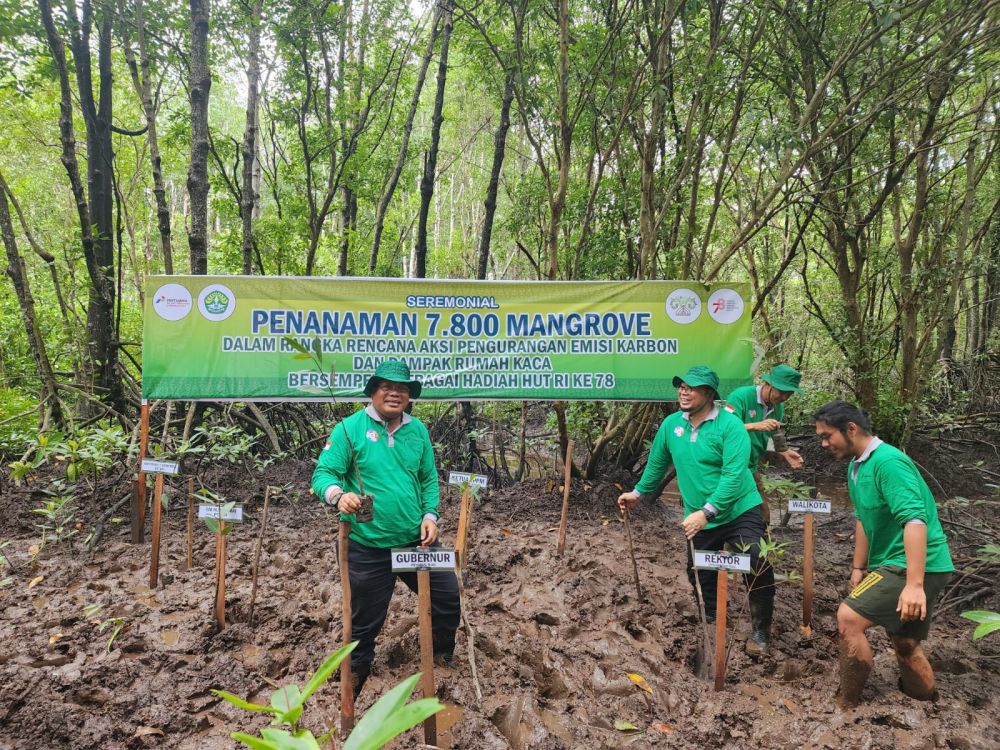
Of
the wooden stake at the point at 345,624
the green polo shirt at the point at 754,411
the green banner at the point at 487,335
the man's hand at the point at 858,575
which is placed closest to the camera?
the wooden stake at the point at 345,624

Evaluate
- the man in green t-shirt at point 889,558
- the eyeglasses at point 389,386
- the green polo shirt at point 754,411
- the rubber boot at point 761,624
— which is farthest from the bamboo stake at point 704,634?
the eyeglasses at point 389,386

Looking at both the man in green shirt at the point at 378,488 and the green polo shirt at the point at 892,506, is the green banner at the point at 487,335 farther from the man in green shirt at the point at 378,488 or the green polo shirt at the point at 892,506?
the green polo shirt at the point at 892,506

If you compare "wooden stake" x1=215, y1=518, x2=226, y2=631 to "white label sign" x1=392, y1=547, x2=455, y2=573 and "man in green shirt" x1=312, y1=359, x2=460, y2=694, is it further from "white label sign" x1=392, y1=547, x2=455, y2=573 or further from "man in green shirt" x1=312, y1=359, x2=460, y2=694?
"white label sign" x1=392, y1=547, x2=455, y2=573

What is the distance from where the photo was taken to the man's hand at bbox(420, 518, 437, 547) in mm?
2852

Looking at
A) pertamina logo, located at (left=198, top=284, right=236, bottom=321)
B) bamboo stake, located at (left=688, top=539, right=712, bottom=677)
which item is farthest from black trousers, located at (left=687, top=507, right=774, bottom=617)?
pertamina logo, located at (left=198, top=284, right=236, bottom=321)

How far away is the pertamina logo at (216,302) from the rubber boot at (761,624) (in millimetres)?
4480

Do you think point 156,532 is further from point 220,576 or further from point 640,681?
point 640,681

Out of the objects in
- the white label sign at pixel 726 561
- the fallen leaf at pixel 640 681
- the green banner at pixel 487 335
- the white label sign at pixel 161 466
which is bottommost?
the fallen leaf at pixel 640 681

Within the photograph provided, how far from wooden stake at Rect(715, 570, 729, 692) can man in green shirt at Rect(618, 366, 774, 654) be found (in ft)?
1.38

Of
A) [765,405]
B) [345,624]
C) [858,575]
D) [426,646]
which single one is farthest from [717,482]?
[345,624]

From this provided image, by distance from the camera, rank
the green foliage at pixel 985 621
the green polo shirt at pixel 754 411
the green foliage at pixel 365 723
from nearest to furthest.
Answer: the green foliage at pixel 365 723 < the green foliage at pixel 985 621 < the green polo shirt at pixel 754 411

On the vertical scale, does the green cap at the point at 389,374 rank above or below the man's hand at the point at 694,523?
above

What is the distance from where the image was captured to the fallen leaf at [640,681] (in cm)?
311

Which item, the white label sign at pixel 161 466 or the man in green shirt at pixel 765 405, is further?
the man in green shirt at pixel 765 405
